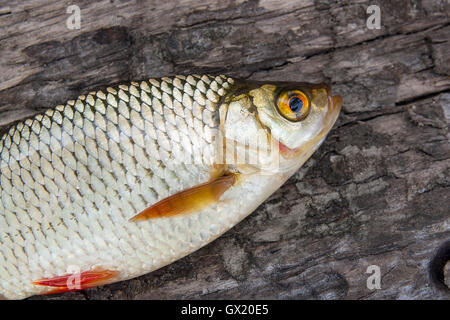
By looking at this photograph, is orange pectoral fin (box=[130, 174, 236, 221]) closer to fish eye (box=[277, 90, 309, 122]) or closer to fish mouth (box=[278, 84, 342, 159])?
fish mouth (box=[278, 84, 342, 159])

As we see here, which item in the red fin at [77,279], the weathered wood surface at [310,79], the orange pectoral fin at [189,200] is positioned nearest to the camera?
the orange pectoral fin at [189,200]

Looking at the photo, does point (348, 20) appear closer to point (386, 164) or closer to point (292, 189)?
point (386, 164)

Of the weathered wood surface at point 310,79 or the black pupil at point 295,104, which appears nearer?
the black pupil at point 295,104

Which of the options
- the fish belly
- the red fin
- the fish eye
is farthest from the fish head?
the red fin

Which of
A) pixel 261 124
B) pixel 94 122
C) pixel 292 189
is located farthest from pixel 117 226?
pixel 292 189

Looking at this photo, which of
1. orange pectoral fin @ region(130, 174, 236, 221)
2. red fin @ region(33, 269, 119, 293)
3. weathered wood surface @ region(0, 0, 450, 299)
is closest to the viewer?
orange pectoral fin @ region(130, 174, 236, 221)

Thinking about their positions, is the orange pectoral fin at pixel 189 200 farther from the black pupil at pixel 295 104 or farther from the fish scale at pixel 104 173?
the black pupil at pixel 295 104

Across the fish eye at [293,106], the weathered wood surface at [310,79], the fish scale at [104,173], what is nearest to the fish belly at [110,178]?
the fish scale at [104,173]

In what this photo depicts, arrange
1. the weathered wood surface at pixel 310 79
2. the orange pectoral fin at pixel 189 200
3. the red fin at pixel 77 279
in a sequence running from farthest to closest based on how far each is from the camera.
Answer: the weathered wood surface at pixel 310 79
the red fin at pixel 77 279
the orange pectoral fin at pixel 189 200
